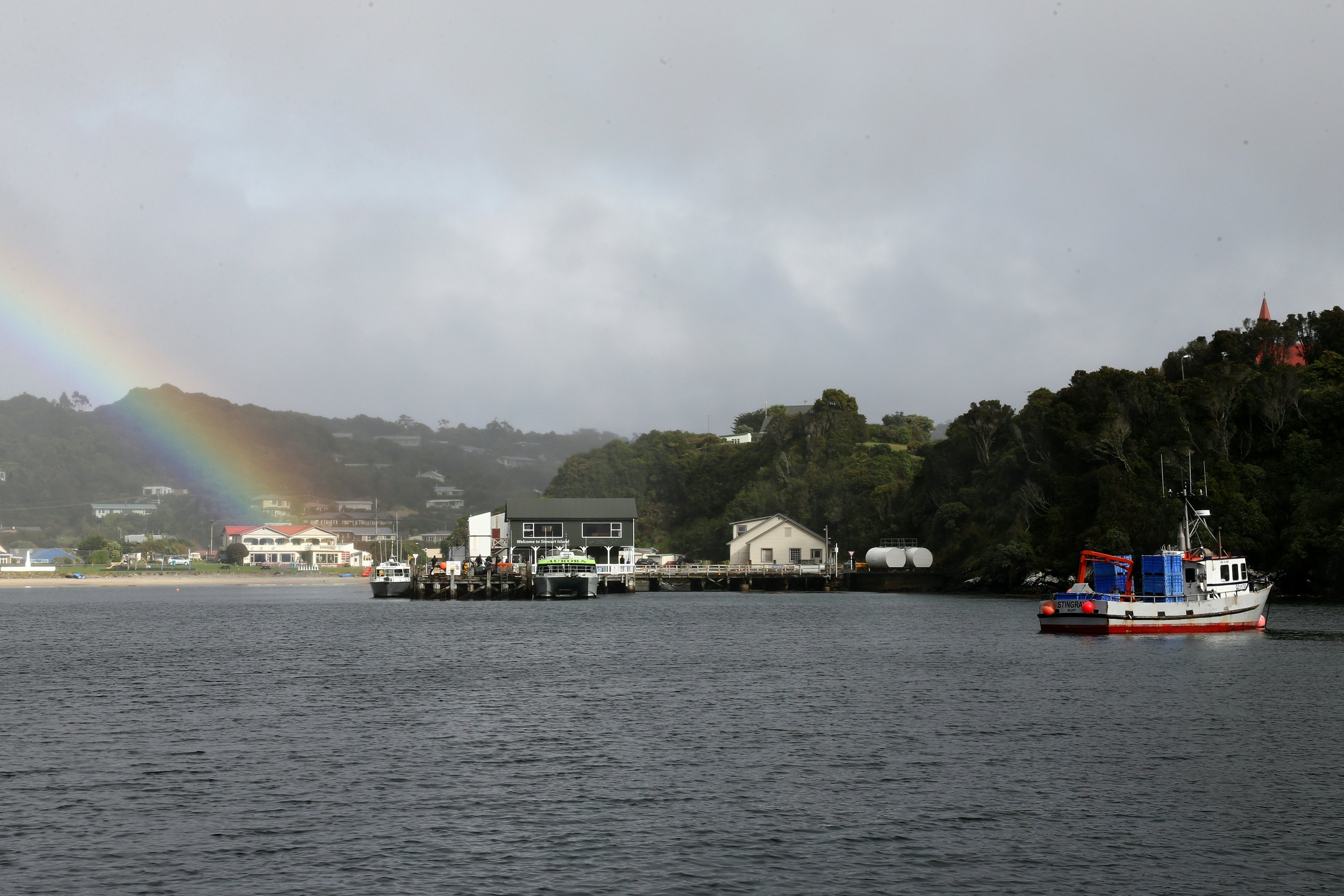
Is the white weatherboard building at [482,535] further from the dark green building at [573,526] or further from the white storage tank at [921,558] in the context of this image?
the white storage tank at [921,558]

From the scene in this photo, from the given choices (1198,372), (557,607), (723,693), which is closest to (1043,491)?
(1198,372)

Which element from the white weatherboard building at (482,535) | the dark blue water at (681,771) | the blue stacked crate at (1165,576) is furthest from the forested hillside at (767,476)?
the dark blue water at (681,771)

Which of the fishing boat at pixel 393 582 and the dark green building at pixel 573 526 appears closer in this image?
the fishing boat at pixel 393 582

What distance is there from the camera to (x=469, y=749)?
25.7m

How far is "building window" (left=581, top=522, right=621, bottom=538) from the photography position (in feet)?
385

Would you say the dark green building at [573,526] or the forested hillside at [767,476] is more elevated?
the forested hillside at [767,476]

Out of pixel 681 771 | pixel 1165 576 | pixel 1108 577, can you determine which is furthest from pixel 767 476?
pixel 681 771

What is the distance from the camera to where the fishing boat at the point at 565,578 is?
96.0 m

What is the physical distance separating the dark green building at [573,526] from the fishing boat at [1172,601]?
220ft

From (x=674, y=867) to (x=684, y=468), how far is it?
155 metres

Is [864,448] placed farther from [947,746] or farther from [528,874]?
[528,874]

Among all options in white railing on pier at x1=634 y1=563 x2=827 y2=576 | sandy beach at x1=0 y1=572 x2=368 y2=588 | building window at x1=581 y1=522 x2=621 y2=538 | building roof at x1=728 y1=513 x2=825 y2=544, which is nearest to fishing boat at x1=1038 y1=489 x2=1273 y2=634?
white railing on pier at x1=634 y1=563 x2=827 y2=576

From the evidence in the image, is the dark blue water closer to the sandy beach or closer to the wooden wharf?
the wooden wharf

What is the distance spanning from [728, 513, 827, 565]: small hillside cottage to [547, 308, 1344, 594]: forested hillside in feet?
18.4
